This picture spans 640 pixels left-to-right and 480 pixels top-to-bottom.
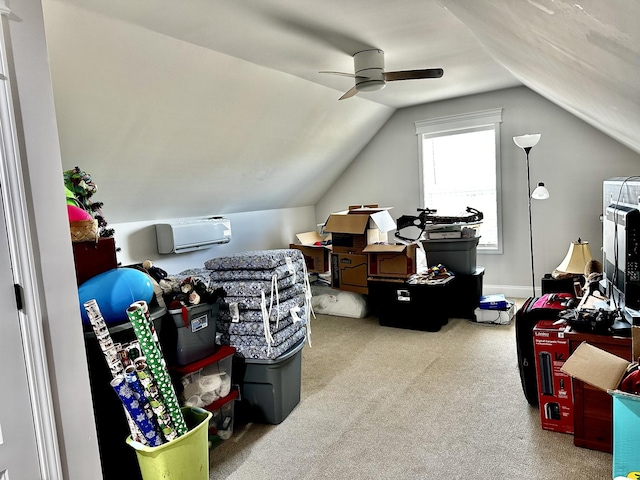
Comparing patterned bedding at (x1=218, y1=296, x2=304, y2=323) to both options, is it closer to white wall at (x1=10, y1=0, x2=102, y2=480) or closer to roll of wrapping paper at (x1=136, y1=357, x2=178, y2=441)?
roll of wrapping paper at (x1=136, y1=357, x2=178, y2=441)

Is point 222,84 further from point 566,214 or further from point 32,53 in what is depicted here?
point 566,214

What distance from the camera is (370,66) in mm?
3324

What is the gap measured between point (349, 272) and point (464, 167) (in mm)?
2053

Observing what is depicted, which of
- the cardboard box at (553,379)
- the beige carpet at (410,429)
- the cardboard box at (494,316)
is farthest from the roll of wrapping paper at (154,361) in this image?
the cardboard box at (494,316)

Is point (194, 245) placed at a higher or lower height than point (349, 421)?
higher

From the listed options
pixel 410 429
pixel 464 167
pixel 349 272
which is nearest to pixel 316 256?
pixel 349 272

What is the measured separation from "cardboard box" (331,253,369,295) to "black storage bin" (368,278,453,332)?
5.8 inches

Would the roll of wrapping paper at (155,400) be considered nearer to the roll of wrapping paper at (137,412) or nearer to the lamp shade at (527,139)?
the roll of wrapping paper at (137,412)

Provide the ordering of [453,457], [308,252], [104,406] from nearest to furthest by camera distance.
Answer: [104,406] → [453,457] → [308,252]

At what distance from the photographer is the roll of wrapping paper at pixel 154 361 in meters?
1.79

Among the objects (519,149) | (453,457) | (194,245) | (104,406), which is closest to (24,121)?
(104,406)

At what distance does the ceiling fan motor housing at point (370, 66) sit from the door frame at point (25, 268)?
2412 mm

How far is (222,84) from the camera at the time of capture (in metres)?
3.37

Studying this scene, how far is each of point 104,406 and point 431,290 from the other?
10.0 ft
